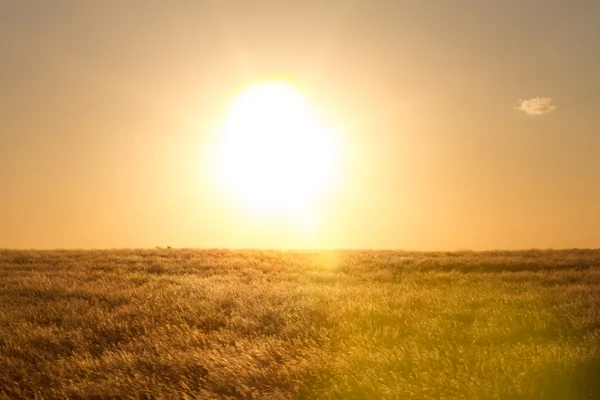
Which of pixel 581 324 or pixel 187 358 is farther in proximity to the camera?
pixel 581 324

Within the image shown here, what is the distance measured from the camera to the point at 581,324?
24.5 ft

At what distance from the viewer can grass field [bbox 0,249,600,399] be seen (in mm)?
5336

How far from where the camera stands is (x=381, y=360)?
228 inches

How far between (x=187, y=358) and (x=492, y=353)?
A: 3565 mm

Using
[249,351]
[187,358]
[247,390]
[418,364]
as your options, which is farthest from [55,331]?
[418,364]

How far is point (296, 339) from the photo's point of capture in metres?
7.25

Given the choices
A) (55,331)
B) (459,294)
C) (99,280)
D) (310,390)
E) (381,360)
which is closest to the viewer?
(310,390)

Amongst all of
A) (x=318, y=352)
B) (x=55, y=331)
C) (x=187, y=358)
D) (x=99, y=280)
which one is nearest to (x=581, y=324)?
(x=318, y=352)

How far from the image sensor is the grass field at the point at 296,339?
17.5 ft

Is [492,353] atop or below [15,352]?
atop

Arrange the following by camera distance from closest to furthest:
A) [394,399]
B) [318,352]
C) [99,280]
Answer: [394,399], [318,352], [99,280]

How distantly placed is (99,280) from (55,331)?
203 inches

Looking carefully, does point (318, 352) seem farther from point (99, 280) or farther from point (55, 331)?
point (99, 280)

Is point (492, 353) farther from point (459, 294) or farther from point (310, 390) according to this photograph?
point (459, 294)
